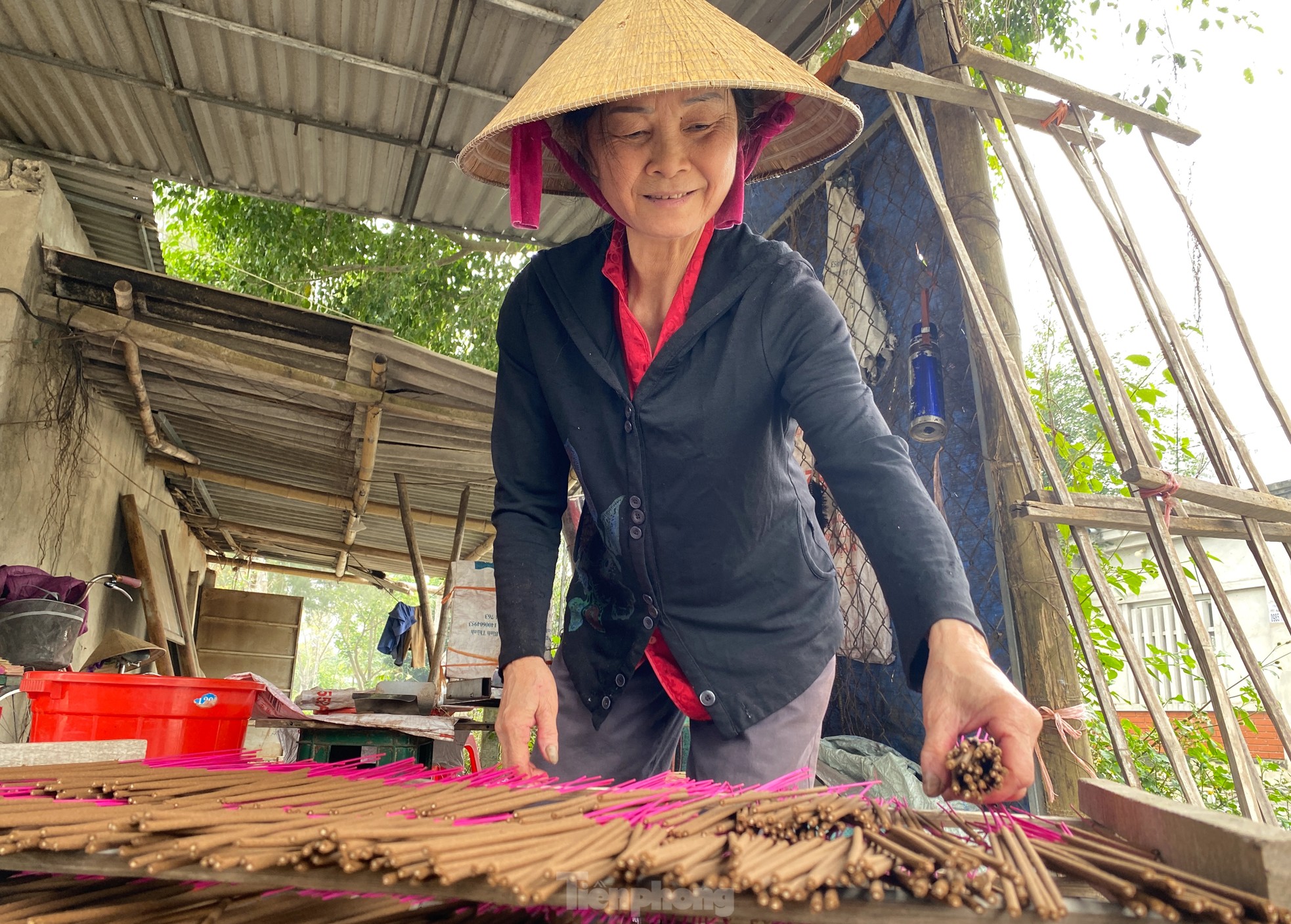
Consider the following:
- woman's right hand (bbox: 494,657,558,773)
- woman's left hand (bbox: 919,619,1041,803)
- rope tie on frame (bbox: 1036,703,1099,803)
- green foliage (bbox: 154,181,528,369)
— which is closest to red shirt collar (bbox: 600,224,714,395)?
woman's right hand (bbox: 494,657,558,773)

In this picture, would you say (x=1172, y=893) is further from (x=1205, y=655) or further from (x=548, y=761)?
(x=1205, y=655)

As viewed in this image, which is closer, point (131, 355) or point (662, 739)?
point (662, 739)

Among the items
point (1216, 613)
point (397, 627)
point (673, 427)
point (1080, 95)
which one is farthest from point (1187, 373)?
point (1216, 613)

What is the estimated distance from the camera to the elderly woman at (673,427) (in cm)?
166

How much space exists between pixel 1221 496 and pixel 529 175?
200 centimetres

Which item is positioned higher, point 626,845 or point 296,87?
point 296,87

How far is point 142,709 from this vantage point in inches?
144

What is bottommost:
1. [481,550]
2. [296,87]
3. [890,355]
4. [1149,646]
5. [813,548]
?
[1149,646]

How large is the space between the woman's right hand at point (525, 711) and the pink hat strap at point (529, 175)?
95 cm

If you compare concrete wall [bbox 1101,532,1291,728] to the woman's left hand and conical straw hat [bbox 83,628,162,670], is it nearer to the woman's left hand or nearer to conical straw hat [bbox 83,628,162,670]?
conical straw hat [bbox 83,628,162,670]

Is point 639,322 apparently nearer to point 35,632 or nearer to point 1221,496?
point 1221,496

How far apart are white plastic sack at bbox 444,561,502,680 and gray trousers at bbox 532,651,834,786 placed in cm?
609

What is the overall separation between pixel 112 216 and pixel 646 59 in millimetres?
6432

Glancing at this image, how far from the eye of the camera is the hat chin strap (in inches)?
77.1
